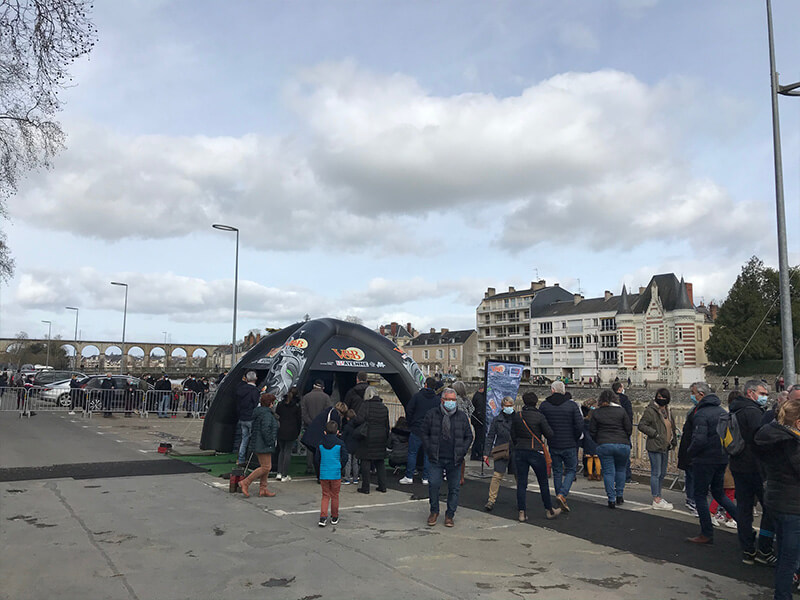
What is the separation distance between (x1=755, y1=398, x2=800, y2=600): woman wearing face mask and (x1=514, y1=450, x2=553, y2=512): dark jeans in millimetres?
3491

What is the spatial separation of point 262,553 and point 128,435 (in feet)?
44.4

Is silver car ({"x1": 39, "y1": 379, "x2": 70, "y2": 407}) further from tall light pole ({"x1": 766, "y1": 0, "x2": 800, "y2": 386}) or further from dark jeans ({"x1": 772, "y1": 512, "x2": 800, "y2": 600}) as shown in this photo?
dark jeans ({"x1": 772, "y1": 512, "x2": 800, "y2": 600})

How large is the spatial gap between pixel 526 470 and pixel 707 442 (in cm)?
235

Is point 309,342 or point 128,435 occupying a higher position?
point 309,342

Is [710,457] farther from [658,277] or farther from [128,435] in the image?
[658,277]

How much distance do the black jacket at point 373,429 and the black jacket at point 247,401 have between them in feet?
8.97

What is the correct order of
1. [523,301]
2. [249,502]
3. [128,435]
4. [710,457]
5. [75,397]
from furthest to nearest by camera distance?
[523,301], [75,397], [128,435], [249,502], [710,457]

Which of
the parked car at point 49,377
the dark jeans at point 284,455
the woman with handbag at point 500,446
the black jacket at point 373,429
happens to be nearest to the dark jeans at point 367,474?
the black jacket at point 373,429

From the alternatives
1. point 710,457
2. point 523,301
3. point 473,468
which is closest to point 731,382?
point 523,301

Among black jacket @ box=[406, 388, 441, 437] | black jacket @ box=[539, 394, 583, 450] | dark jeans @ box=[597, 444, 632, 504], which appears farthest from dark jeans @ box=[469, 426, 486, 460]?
black jacket @ box=[539, 394, 583, 450]

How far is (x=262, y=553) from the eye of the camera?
22.3 ft

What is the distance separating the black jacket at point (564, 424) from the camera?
906cm

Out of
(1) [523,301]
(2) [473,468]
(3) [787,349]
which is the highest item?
(1) [523,301]

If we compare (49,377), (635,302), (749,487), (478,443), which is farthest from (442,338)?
(749,487)
